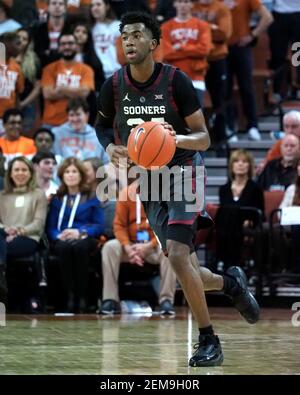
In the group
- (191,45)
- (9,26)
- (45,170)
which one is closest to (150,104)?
(45,170)

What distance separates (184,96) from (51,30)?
7701mm

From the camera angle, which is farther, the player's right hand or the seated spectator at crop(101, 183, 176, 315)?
the seated spectator at crop(101, 183, 176, 315)

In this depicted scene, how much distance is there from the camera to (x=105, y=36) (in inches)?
528

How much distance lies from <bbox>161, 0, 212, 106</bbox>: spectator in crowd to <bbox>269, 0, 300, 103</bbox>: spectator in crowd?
5.79ft

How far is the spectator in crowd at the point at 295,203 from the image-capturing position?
10539 mm

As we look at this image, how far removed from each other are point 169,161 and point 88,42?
7477 millimetres

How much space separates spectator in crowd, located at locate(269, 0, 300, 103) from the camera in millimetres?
13898

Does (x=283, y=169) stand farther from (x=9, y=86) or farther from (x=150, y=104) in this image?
(x=150, y=104)

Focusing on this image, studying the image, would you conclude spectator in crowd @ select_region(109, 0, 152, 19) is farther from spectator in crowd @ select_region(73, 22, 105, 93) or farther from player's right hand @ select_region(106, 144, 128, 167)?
player's right hand @ select_region(106, 144, 128, 167)

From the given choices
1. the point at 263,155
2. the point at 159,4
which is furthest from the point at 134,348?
the point at 159,4

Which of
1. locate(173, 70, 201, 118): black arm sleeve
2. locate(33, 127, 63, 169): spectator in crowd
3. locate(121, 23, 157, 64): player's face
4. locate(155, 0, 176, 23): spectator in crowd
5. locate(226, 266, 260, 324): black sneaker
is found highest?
locate(155, 0, 176, 23): spectator in crowd

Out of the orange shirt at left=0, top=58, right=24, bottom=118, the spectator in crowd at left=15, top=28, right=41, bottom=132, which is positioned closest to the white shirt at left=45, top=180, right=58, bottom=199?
the orange shirt at left=0, top=58, right=24, bottom=118
